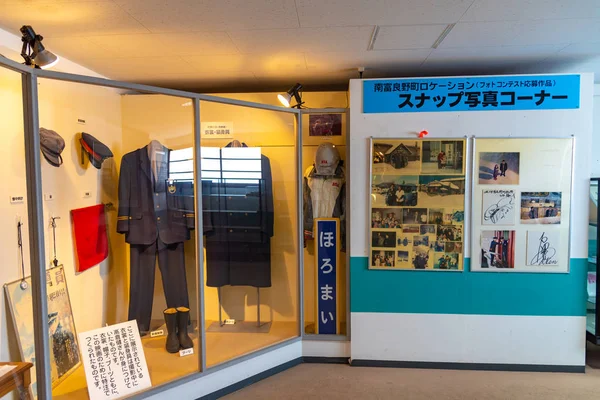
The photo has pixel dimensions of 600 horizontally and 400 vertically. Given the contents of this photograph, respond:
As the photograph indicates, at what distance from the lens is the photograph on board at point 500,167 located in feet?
10.1

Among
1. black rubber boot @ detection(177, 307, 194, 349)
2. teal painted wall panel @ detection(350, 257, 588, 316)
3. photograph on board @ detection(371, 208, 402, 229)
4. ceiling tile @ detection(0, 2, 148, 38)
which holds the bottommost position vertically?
black rubber boot @ detection(177, 307, 194, 349)

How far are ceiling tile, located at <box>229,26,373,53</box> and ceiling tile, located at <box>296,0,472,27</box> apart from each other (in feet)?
0.39

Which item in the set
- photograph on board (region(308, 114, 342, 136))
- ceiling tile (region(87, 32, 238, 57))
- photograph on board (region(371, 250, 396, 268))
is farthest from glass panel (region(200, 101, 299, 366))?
photograph on board (region(371, 250, 396, 268))

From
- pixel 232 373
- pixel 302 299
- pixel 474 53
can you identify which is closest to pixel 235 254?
pixel 302 299

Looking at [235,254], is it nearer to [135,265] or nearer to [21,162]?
[135,265]

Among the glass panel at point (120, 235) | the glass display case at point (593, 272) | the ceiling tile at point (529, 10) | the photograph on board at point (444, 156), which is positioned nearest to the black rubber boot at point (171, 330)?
the glass panel at point (120, 235)

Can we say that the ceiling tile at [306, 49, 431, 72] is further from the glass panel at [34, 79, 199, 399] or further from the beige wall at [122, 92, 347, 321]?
the glass panel at [34, 79, 199, 399]

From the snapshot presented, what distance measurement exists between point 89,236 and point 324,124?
2.15 meters

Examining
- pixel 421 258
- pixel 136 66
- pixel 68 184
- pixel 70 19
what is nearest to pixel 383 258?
pixel 421 258

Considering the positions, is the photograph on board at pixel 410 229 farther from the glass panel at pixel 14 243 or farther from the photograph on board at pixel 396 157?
the glass panel at pixel 14 243

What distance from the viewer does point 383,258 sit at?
3.21 m

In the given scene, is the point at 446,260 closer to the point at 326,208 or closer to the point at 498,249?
the point at 498,249

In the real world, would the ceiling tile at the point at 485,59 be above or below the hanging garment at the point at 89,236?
above

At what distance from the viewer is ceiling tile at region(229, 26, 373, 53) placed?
7.89ft
